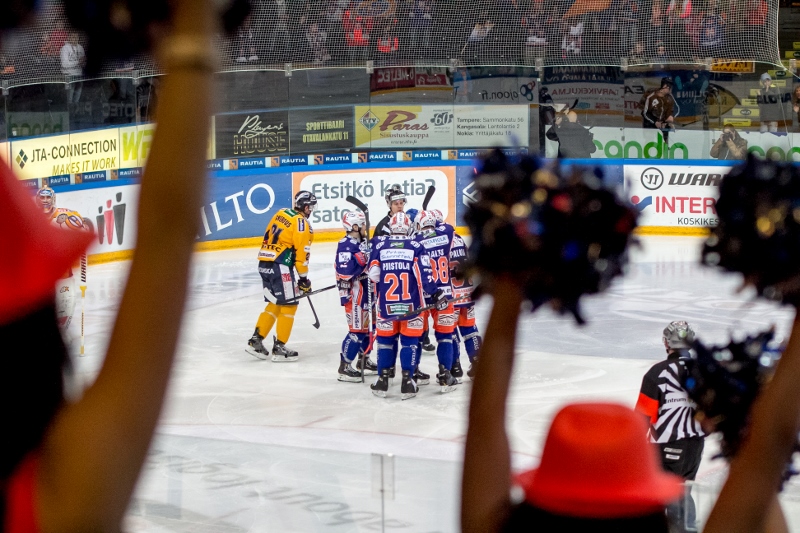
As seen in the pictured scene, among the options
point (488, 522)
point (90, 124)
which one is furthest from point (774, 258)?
point (90, 124)

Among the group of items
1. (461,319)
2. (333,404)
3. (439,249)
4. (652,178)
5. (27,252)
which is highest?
(27,252)

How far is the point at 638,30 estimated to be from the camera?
17.2 metres

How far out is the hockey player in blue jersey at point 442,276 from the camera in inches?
349

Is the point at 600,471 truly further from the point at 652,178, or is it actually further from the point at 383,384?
the point at 652,178

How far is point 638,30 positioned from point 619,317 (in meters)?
7.13

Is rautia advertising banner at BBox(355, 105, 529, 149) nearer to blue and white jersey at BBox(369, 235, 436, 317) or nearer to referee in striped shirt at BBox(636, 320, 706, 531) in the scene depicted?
blue and white jersey at BBox(369, 235, 436, 317)

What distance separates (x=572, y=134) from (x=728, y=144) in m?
2.67

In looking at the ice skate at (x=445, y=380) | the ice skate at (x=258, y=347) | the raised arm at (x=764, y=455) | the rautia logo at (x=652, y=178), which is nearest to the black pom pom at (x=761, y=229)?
the raised arm at (x=764, y=455)

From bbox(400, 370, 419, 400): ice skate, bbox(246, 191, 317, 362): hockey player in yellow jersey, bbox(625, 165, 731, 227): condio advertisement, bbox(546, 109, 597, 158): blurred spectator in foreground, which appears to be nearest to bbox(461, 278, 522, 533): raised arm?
bbox(400, 370, 419, 400): ice skate

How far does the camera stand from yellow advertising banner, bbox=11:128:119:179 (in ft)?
49.2

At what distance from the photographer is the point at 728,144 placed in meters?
17.8

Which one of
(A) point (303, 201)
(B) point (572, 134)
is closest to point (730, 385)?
(A) point (303, 201)

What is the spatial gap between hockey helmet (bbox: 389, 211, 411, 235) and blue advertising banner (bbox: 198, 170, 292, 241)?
862 centimetres

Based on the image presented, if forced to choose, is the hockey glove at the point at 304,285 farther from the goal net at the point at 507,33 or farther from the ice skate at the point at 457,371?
the goal net at the point at 507,33
